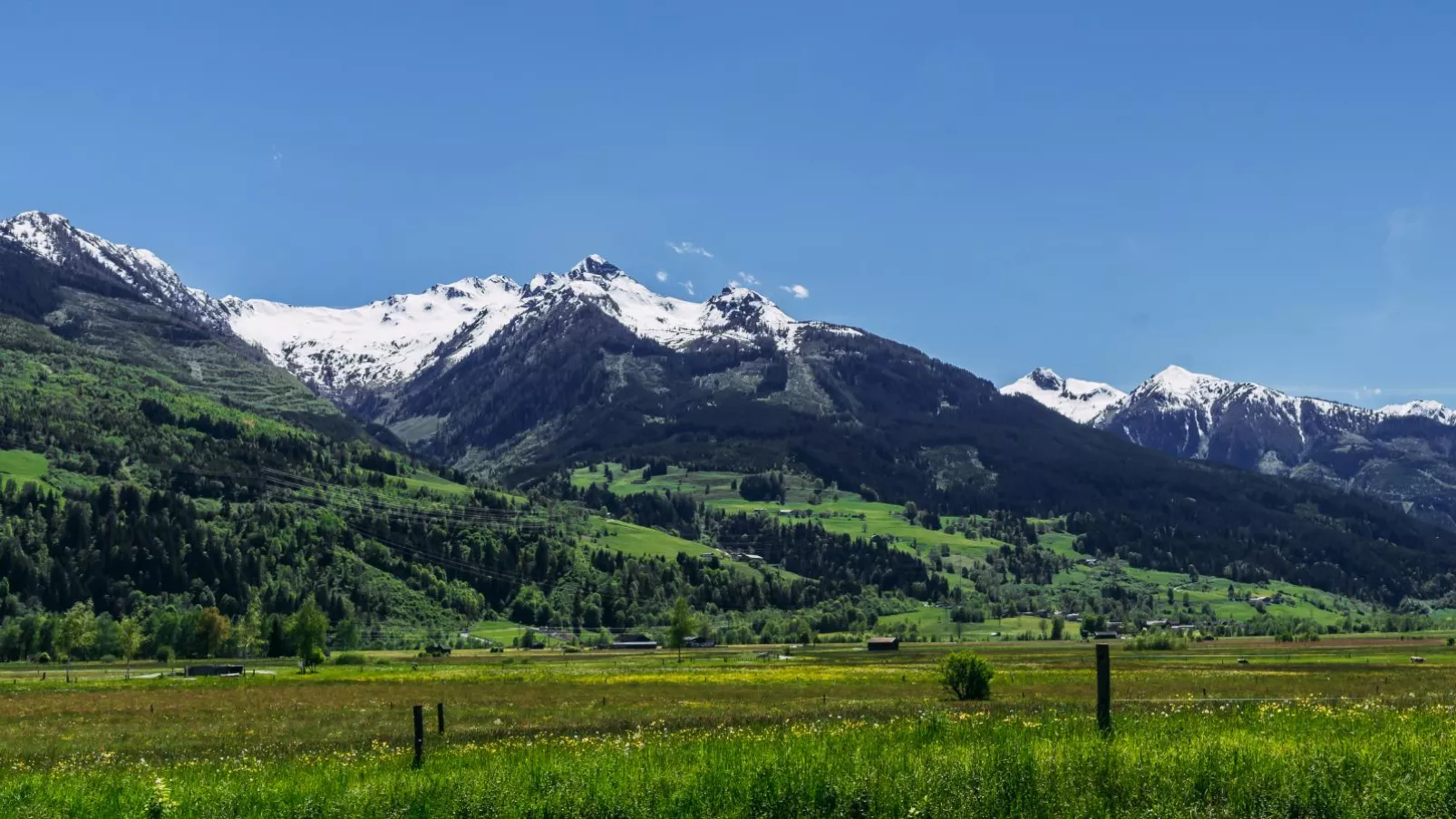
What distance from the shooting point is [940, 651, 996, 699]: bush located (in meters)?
71.1

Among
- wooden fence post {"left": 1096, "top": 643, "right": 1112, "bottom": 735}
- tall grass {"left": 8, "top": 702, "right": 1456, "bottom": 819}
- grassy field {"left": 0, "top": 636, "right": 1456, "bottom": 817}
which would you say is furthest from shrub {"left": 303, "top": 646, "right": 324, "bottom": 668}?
wooden fence post {"left": 1096, "top": 643, "right": 1112, "bottom": 735}

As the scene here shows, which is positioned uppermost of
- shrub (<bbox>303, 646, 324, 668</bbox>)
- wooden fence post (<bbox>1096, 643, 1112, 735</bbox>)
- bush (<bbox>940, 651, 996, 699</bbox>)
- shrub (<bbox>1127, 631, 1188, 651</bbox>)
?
wooden fence post (<bbox>1096, 643, 1112, 735</bbox>)

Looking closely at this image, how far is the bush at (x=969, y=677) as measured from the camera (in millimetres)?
71125

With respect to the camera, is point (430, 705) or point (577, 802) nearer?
point (577, 802)

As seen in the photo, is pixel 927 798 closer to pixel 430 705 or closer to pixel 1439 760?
pixel 1439 760

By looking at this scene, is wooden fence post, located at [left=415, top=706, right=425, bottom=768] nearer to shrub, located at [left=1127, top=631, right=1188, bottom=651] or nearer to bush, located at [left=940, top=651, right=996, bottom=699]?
bush, located at [left=940, top=651, right=996, bottom=699]

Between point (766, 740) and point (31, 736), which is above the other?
point (766, 740)

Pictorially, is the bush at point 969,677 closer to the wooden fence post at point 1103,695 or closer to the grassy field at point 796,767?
the grassy field at point 796,767

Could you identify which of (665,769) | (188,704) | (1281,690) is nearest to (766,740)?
(665,769)

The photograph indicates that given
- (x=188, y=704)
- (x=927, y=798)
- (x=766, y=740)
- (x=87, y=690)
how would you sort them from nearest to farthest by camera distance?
(x=927, y=798) < (x=766, y=740) < (x=188, y=704) < (x=87, y=690)

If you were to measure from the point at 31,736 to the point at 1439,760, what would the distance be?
222ft

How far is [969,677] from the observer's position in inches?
2808

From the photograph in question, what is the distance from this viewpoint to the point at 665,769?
1038 inches

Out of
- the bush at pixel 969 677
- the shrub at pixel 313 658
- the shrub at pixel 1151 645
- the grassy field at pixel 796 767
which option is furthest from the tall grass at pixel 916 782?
the shrub at pixel 1151 645
